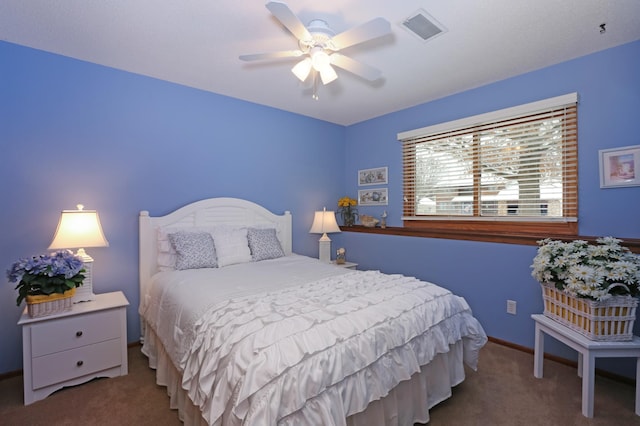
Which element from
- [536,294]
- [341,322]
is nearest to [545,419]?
[536,294]

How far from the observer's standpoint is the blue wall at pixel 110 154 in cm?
230

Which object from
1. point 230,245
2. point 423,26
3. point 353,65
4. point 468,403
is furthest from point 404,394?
point 423,26

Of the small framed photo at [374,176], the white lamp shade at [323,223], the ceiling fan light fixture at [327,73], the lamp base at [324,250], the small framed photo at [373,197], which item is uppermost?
the ceiling fan light fixture at [327,73]

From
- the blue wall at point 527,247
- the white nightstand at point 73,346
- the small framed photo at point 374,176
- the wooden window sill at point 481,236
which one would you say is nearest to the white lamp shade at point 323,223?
the wooden window sill at point 481,236

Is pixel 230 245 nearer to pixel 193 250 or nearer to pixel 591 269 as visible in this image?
pixel 193 250

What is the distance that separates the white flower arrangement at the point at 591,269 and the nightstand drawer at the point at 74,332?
10.3 ft

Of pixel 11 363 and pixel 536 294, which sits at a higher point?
pixel 536 294

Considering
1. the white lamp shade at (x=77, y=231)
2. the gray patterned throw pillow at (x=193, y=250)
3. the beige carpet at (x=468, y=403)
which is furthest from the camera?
the gray patterned throw pillow at (x=193, y=250)

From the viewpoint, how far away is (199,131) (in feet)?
10.4

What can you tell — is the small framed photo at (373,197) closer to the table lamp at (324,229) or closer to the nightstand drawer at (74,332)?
the table lamp at (324,229)

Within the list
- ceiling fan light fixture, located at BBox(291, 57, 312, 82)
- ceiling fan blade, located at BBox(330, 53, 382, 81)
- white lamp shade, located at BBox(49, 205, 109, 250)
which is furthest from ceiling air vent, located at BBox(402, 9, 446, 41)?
white lamp shade, located at BBox(49, 205, 109, 250)

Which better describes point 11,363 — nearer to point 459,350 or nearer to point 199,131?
point 199,131

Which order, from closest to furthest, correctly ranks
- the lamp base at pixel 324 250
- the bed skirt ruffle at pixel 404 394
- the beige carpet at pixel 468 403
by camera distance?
1. the bed skirt ruffle at pixel 404 394
2. the beige carpet at pixel 468 403
3. the lamp base at pixel 324 250

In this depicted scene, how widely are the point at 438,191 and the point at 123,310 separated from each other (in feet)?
10.8
